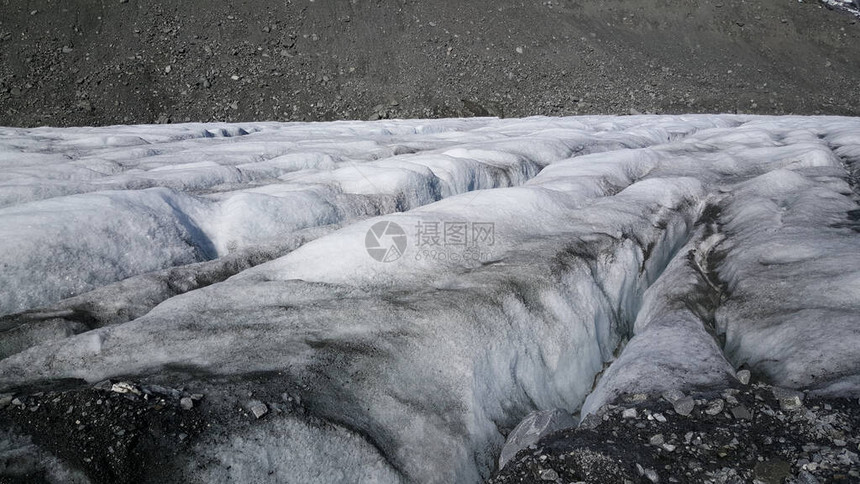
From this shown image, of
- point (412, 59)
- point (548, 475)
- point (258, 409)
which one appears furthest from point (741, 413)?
point (412, 59)

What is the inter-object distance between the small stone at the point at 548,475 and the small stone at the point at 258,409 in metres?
2.13

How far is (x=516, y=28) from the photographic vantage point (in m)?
40.7

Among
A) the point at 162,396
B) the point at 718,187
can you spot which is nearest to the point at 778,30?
the point at 718,187

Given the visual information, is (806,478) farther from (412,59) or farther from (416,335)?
(412,59)

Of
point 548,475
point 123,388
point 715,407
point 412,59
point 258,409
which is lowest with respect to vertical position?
point 548,475

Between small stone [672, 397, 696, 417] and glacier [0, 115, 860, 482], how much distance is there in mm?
361

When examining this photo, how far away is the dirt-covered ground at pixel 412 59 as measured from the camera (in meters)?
28.5

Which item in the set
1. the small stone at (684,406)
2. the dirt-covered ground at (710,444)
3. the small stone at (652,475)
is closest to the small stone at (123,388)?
the dirt-covered ground at (710,444)

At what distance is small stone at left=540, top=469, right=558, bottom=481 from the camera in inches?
154

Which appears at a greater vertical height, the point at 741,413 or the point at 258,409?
the point at 258,409

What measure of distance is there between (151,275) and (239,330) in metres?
2.28

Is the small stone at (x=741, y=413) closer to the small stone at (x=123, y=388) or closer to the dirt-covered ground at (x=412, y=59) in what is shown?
the small stone at (x=123, y=388)

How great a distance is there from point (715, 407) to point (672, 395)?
0.35 m

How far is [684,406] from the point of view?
450cm
